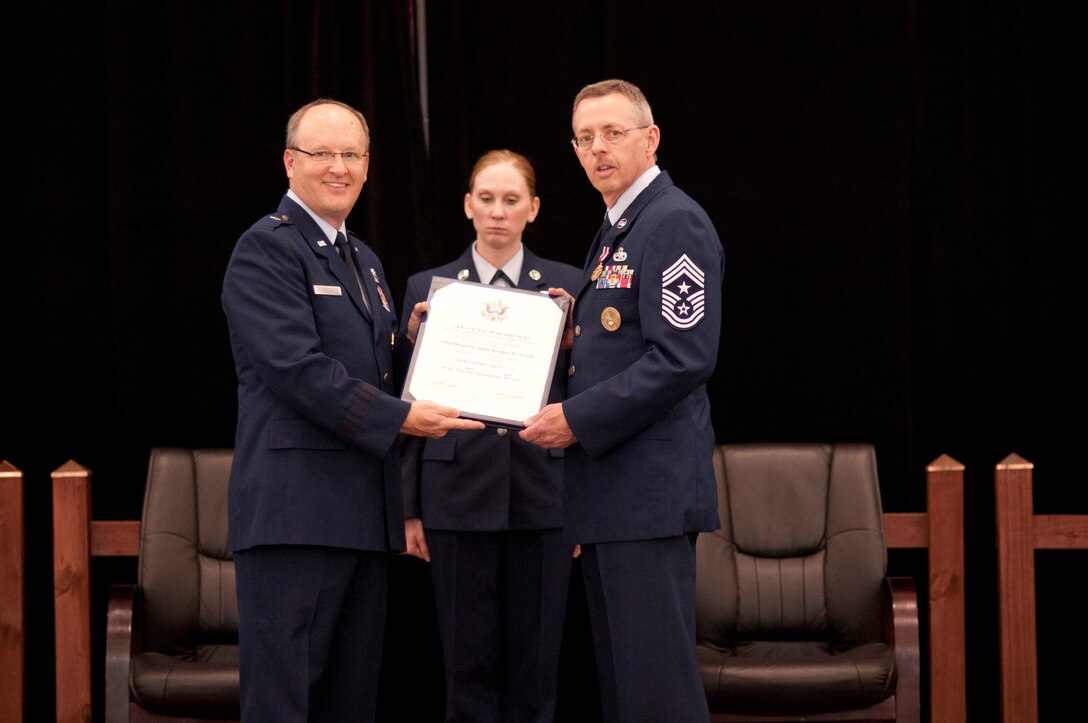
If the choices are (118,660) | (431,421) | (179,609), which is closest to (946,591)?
(431,421)

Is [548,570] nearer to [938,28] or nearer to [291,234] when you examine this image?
[291,234]

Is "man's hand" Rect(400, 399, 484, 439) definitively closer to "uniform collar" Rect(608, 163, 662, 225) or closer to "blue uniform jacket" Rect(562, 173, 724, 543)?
"blue uniform jacket" Rect(562, 173, 724, 543)

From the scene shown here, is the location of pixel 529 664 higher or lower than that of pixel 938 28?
lower

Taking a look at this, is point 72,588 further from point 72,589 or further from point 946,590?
point 946,590

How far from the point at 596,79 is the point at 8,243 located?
6.57 ft

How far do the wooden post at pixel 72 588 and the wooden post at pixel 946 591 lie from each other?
98.2 inches

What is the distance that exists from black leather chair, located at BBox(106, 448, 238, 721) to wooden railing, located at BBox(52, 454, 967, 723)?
0.19 m

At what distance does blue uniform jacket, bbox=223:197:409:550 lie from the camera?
8.93 feet

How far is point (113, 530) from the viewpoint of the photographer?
3723 millimetres

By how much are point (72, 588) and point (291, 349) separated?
55.7 inches

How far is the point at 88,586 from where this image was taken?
365cm

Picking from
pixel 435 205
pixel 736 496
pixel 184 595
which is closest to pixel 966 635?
pixel 736 496

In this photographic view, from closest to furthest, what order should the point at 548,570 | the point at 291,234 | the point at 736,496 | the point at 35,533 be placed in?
the point at 291,234 → the point at 548,570 → the point at 736,496 → the point at 35,533

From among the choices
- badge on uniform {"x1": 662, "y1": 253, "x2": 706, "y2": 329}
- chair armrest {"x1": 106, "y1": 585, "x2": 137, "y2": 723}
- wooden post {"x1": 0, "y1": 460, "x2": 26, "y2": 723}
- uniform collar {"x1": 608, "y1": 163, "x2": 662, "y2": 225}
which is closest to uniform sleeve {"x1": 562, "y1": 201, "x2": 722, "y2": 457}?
badge on uniform {"x1": 662, "y1": 253, "x2": 706, "y2": 329}
